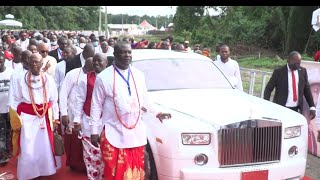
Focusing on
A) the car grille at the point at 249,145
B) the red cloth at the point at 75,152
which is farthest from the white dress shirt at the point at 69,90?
the car grille at the point at 249,145

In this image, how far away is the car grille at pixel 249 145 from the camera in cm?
462

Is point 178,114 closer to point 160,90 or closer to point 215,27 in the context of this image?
point 160,90

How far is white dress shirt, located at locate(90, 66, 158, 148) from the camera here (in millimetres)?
4328

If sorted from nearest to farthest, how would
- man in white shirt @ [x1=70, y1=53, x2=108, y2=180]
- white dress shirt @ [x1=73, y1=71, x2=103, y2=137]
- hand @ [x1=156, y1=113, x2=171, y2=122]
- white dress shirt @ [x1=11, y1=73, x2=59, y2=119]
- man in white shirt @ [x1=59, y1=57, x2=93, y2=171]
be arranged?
hand @ [x1=156, y1=113, x2=171, y2=122] → man in white shirt @ [x1=70, y1=53, x2=108, y2=180] → white dress shirt @ [x1=73, y1=71, x2=103, y2=137] → white dress shirt @ [x1=11, y1=73, x2=59, y2=119] → man in white shirt @ [x1=59, y1=57, x2=93, y2=171]

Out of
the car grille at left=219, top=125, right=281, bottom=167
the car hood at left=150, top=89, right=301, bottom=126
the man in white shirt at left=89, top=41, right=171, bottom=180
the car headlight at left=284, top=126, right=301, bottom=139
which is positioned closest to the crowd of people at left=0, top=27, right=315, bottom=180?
the man in white shirt at left=89, top=41, right=171, bottom=180

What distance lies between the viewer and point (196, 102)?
5355 millimetres

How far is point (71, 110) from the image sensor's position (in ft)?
19.5

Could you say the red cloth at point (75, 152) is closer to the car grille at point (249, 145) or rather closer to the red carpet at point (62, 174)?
the red carpet at point (62, 174)

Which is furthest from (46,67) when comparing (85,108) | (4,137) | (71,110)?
(85,108)

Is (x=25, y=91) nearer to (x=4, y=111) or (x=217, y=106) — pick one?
(x=4, y=111)

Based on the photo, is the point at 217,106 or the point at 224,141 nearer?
the point at 224,141

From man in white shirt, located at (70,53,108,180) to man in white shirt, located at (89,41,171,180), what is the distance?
80cm

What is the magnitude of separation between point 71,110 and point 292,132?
2.84 meters

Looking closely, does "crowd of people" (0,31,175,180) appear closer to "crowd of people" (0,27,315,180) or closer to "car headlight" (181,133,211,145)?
"crowd of people" (0,27,315,180)
